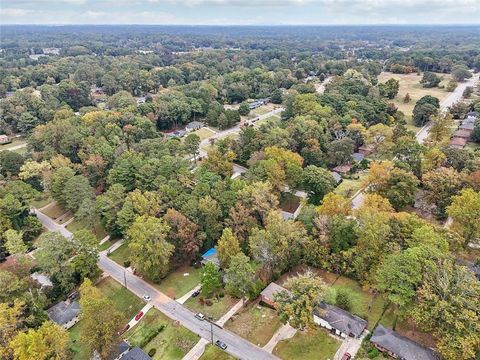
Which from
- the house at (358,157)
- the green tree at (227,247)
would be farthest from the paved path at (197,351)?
the house at (358,157)

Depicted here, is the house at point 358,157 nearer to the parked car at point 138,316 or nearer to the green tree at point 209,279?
the green tree at point 209,279

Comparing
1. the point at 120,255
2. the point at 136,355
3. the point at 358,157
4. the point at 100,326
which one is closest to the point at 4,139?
the point at 120,255

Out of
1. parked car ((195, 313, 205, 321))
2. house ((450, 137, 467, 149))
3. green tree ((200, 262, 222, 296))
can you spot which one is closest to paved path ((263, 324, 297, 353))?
parked car ((195, 313, 205, 321))

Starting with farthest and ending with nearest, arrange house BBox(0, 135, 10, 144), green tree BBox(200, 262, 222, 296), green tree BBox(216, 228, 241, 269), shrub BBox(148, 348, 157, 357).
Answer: house BBox(0, 135, 10, 144), green tree BBox(216, 228, 241, 269), green tree BBox(200, 262, 222, 296), shrub BBox(148, 348, 157, 357)

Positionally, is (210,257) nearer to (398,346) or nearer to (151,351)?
(151,351)

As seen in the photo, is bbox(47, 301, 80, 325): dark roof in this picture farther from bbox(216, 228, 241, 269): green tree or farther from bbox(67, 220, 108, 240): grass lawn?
Result: bbox(216, 228, 241, 269): green tree
